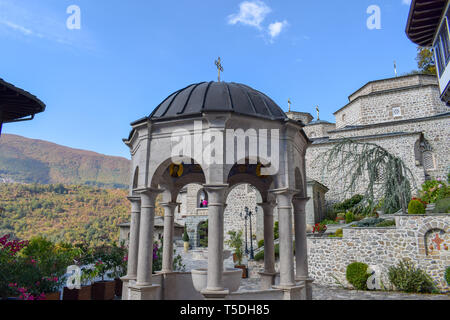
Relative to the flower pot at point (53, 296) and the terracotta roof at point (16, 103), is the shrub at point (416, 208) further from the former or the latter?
the terracotta roof at point (16, 103)

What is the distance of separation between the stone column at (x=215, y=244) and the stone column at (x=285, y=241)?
3.78ft

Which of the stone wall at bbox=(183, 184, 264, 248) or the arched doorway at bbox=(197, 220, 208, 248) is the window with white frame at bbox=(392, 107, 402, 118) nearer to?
the stone wall at bbox=(183, 184, 264, 248)

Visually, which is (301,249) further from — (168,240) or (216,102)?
(216,102)

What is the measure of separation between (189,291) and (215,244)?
3091 mm

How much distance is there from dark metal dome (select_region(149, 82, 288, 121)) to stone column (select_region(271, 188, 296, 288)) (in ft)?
4.86

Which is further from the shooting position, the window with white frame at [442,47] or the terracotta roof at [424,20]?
the window with white frame at [442,47]

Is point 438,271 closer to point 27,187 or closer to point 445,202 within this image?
point 445,202

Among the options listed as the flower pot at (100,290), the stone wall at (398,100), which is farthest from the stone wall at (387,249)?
the stone wall at (398,100)

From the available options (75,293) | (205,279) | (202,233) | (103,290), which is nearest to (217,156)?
(205,279)

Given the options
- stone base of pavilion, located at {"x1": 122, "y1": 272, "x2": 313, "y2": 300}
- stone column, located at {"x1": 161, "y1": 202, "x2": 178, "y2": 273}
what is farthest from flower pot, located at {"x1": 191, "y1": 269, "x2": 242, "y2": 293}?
stone column, located at {"x1": 161, "y1": 202, "x2": 178, "y2": 273}

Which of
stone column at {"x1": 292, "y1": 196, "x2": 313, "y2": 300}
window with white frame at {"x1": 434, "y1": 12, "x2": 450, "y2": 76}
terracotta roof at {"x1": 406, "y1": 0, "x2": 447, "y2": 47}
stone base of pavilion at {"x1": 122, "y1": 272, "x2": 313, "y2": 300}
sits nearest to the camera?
stone base of pavilion at {"x1": 122, "y1": 272, "x2": 313, "y2": 300}

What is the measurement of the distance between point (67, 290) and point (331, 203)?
23171 mm

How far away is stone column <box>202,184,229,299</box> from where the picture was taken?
184 inches

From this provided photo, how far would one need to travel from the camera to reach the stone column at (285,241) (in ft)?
17.3
